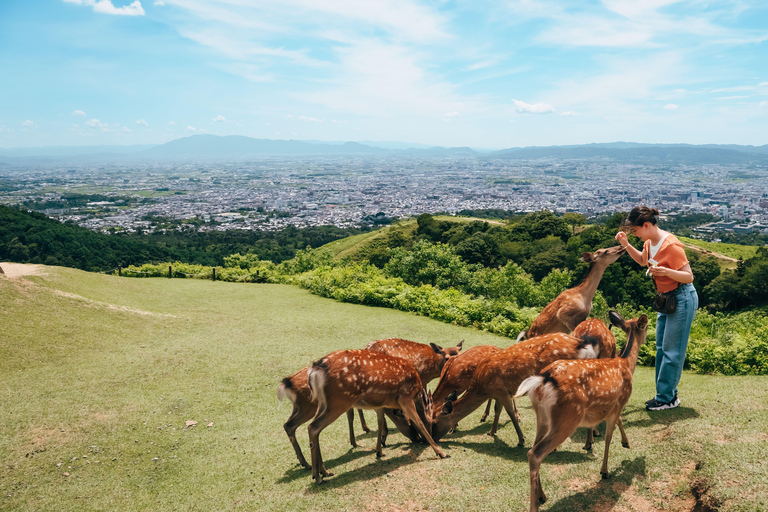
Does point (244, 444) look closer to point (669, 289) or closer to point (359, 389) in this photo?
point (359, 389)

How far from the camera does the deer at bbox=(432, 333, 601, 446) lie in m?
5.73

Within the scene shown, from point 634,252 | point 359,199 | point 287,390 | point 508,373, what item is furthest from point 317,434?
point 359,199

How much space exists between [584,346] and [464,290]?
13.7 meters

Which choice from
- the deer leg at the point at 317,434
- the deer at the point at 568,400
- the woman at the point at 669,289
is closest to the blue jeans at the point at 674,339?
the woman at the point at 669,289

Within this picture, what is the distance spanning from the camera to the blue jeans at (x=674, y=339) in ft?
19.4

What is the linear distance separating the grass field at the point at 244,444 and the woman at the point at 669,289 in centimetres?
52

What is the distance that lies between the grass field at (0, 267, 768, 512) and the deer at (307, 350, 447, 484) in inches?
16.1

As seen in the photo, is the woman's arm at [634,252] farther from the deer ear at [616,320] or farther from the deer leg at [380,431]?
the deer leg at [380,431]

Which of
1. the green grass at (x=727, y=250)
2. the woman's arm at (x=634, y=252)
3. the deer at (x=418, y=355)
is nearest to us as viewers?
the woman's arm at (x=634, y=252)

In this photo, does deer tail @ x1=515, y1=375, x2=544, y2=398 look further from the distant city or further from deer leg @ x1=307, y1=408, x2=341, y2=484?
the distant city

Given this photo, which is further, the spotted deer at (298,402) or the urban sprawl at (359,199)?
the urban sprawl at (359,199)

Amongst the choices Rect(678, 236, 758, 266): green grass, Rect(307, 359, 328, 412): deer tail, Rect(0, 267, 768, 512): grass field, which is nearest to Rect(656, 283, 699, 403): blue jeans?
Rect(0, 267, 768, 512): grass field

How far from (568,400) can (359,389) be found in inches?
89.2

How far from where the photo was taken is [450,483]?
4.93 m
